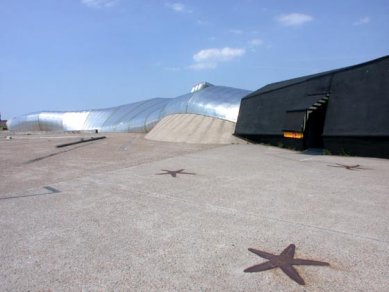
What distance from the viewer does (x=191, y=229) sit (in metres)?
5.11

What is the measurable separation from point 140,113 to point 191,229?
32825 millimetres

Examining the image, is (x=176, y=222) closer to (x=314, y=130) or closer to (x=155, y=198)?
(x=155, y=198)

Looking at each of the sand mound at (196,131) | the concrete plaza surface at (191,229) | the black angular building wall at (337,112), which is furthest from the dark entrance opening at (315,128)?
the concrete plaza surface at (191,229)

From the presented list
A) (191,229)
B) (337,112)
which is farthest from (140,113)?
(191,229)

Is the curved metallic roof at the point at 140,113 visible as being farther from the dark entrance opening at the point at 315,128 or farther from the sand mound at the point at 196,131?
the dark entrance opening at the point at 315,128

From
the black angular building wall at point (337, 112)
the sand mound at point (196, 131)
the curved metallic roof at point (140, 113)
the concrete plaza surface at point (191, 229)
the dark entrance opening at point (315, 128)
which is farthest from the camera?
the curved metallic roof at point (140, 113)

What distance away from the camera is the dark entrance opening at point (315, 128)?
587 inches

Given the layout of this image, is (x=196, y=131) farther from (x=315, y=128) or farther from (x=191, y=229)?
(x=191, y=229)

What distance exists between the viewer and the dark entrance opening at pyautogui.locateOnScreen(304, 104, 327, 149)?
48.9ft

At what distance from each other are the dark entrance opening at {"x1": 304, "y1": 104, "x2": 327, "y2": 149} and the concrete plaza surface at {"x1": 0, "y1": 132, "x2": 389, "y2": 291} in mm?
5229

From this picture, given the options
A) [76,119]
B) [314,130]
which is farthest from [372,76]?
[76,119]

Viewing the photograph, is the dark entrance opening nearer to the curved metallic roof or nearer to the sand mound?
the sand mound

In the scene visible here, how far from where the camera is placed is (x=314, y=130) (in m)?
15.2

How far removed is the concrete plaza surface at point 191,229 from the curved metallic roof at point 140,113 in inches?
563
